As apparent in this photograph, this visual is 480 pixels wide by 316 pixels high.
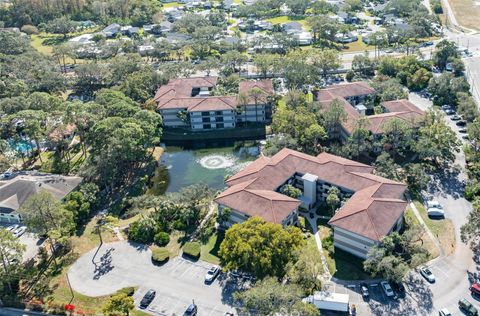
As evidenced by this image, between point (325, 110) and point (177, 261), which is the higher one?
point (325, 110)

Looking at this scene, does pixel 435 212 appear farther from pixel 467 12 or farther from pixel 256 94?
pixel 467 12

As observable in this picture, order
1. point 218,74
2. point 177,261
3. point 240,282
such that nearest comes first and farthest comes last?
point 240,282
point 177,261
point 218,74

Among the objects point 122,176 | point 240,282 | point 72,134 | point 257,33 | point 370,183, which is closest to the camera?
point 240,282

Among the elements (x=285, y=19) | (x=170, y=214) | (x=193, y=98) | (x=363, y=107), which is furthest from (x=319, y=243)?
(x=285, y=19)

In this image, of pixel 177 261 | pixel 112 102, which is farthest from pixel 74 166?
pixel 177 261

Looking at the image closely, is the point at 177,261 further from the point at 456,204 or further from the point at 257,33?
the point at 257,33

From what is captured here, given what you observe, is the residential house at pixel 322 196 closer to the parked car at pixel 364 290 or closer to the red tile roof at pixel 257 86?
the parked car at pixel 364 290

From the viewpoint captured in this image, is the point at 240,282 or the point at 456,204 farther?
the point at 456,204
